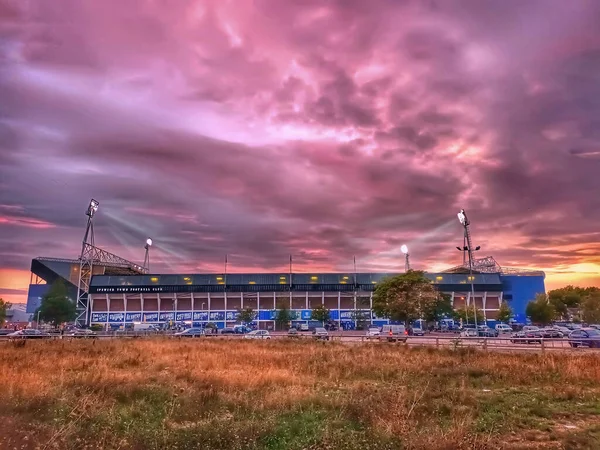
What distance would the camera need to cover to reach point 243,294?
135 m

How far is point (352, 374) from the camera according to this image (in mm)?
19359

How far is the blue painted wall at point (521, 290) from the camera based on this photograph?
133 m

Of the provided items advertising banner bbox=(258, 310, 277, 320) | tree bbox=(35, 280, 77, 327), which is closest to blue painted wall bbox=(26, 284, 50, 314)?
tree bbox=(35, 280, 77, 327)

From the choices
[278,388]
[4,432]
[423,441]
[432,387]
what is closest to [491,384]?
[432,387]

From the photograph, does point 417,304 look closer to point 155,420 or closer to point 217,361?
point 217,361

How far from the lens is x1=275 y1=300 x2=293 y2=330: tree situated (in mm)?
115625

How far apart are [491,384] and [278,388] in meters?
8.61

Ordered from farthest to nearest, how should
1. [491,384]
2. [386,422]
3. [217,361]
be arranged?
[217,361] → [491,384] → [386,422]

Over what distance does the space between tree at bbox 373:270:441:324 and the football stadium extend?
5035 centimetres

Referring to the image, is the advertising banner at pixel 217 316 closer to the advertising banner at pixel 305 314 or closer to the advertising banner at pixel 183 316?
the advertising banner at pixel 183 316

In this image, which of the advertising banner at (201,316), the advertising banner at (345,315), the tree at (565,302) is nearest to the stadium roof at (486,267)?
the tree at (565,302)

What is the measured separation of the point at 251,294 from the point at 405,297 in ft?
233

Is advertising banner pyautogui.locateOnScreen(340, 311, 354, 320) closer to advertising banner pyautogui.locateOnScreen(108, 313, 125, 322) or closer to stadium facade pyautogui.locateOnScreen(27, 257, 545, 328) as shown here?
stadium facade pyautogui.locateOnScreen(27, 257, 545, 328)

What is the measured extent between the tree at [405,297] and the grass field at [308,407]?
5168cm
